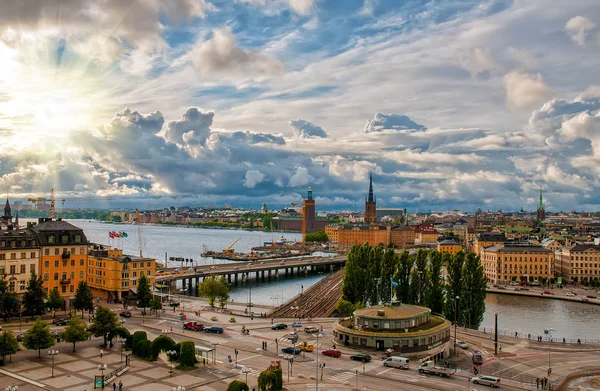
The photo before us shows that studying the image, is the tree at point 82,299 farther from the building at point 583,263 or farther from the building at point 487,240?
the building at point 487,240

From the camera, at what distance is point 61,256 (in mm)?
65938

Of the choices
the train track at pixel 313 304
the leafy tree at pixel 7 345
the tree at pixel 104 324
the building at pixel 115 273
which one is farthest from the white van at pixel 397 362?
the building at pixel 115 273

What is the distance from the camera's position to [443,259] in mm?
72938

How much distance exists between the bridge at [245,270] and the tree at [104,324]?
201ft

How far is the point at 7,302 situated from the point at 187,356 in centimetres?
2426

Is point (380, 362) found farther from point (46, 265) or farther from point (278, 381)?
point (46, 265)

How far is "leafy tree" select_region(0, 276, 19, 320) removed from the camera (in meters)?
54.3

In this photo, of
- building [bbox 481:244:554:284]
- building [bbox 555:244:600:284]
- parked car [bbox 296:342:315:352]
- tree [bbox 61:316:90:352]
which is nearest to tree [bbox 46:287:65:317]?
tree [bbox 61:316:90:352]

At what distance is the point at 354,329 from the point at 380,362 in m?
5.62

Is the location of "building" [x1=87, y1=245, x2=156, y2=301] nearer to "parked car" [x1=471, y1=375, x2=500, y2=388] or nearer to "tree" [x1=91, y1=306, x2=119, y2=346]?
"tree" [x1=91, y1=306, x2=119, y2=346]

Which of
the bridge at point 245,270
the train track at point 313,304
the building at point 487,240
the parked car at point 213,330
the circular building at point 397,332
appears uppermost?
the building at point 487,240

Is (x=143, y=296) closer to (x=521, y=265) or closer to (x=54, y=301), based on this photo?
(x=54, y=301)

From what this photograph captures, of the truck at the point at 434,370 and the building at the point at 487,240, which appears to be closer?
the truck at the point at 434,370

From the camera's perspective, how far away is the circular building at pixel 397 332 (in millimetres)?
45719
